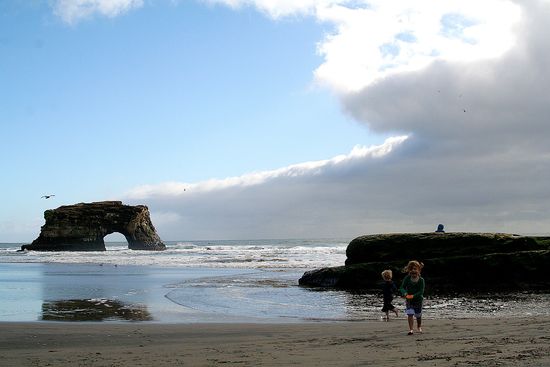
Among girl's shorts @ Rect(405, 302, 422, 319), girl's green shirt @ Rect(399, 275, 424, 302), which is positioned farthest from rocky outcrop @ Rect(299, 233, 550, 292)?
girl's shorts @ Rect(405, 302, 422, 319)

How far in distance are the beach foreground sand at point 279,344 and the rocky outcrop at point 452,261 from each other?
8489 mm

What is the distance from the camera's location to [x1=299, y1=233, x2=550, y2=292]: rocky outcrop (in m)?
19.9

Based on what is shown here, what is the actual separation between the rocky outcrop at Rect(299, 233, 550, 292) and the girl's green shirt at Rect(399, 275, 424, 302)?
31.1ft

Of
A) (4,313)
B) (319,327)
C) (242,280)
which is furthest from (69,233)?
(319,327)

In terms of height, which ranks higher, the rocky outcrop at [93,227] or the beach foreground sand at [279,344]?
the rocky outcrop at [93,227]

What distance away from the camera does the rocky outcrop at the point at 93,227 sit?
86.8 m

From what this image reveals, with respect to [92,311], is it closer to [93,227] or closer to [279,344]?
[279,344]

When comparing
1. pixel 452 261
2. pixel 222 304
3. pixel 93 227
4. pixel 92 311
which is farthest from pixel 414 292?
pixel 93 227

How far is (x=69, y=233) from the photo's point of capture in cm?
8700

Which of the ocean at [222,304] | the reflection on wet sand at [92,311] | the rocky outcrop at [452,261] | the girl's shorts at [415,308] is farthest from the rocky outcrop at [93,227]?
the girl's shorts at [415,308]

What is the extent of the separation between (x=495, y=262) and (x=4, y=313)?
16.2m

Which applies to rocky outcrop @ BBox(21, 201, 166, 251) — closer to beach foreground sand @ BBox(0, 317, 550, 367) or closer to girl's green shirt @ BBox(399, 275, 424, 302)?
beach foreground sand @ BBox(0, 317, 550, 367)

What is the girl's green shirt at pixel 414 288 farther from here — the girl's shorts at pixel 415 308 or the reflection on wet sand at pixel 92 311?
the reflection on wet sand at pixel 92 311

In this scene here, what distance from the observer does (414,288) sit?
10.6m
